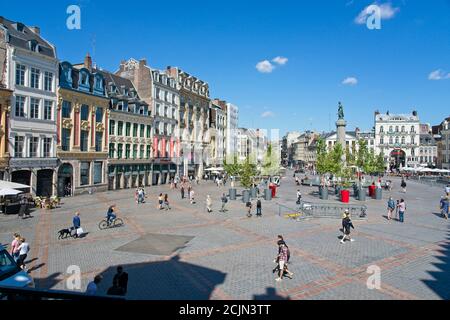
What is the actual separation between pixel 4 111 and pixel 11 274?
27.3 meters

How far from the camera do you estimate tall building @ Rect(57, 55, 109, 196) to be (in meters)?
39.1

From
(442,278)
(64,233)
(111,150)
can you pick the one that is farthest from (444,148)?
(64,233)

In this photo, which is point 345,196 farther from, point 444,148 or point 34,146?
point 444,148

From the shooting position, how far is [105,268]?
13945 millimetres

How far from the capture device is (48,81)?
121 feet

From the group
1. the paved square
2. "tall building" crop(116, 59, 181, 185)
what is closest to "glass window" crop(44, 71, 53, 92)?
the paved square

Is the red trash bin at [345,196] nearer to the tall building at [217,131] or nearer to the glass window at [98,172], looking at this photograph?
the glass window at [98,172]

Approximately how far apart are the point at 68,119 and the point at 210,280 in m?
33.6

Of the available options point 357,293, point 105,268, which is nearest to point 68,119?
point 105,268

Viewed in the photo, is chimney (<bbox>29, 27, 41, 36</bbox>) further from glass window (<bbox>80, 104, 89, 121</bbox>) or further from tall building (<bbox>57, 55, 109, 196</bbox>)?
glass window (<bbox>80, 104, 89, 121</bbox>)

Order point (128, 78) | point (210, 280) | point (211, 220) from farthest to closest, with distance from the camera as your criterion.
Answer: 1. point (128, 78)
2. point (211, 220)
3. point (210, 280)

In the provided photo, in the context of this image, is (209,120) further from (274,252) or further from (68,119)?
(274,252)
